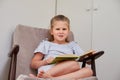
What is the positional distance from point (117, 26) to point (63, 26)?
73 cm

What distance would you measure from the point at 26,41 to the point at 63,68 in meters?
0.49

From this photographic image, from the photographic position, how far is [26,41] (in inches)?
76.6

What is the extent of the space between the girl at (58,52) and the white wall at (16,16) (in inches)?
9.9

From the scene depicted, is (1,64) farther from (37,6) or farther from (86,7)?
(86,7)

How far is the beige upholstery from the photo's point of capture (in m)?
1.82

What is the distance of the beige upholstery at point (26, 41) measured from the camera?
1.82 meters

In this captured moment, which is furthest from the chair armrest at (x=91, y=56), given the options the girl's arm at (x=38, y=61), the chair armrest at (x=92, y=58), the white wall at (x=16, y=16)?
the white wall at (x=16, y=16)

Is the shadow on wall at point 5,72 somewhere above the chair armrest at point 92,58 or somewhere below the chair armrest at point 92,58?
below

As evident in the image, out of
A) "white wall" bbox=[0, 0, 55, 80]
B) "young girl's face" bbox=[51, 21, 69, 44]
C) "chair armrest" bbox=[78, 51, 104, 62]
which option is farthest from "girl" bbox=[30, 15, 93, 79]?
"white wall" bbox=[0, 0, 55, 80]

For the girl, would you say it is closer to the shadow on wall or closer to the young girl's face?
the young girl's face

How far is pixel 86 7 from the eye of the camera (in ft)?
7.74

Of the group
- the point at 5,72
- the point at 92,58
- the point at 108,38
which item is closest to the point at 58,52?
the point at 92,58

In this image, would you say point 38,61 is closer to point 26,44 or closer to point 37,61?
point 37,61

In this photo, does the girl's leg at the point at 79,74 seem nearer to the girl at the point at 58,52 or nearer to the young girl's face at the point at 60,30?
the girl at the point at 58,52
